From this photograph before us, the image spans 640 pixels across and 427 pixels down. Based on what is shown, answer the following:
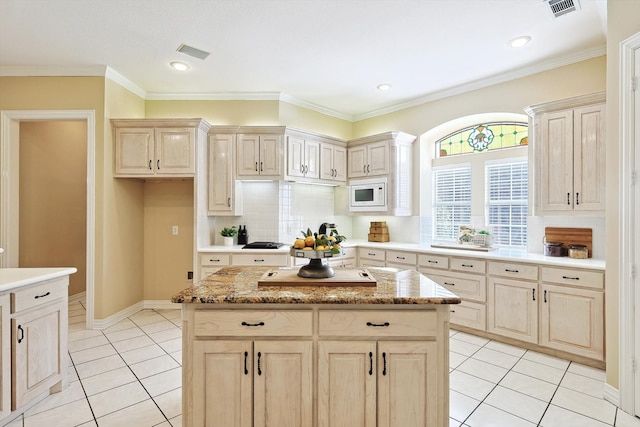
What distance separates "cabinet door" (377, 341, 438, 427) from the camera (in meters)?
1.63

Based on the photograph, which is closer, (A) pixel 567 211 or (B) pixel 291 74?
(A) pixel 567 211

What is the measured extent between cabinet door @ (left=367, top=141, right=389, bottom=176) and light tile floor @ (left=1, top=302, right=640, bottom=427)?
7.65 feet

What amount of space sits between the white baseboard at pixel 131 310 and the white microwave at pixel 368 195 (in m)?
2.85

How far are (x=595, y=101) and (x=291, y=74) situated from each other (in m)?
3.05

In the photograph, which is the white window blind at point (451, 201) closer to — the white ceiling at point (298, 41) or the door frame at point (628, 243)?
the white ceiling at point (298, 41)

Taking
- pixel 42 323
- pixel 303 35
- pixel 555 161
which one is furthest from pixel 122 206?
pixel 555 161

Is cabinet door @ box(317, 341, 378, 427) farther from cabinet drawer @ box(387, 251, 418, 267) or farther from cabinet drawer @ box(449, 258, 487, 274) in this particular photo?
cabinet drawer @ box(387, 251, 418, 267)

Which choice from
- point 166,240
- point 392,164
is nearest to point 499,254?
point 392,164

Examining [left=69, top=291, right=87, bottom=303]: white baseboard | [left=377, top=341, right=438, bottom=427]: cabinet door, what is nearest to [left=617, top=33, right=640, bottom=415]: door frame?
[left=377, top=341, right=438, bottom=427]: cabinet door

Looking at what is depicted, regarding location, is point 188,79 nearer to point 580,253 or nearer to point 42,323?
point 42,323

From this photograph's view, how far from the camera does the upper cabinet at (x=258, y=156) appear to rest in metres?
4.14

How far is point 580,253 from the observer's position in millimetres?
3070

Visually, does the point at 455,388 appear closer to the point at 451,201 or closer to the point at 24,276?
the point at 451,201

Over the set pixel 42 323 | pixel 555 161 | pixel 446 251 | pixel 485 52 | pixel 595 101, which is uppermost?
pixel 485 52
